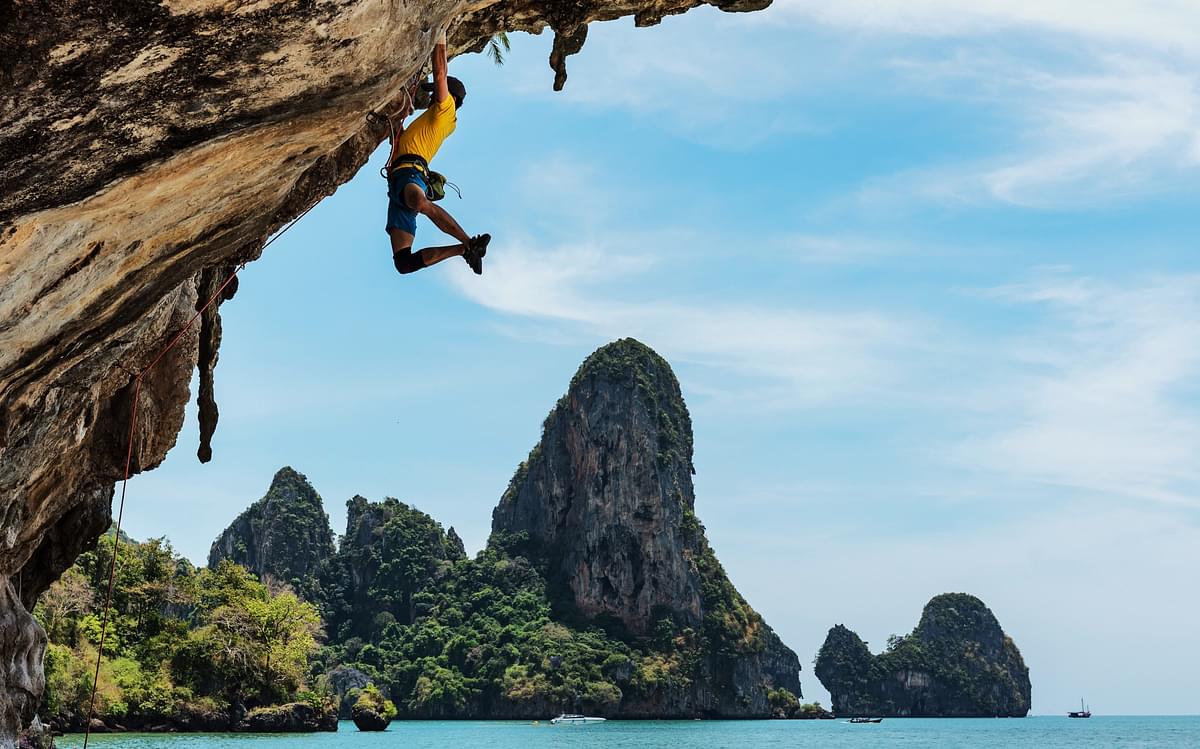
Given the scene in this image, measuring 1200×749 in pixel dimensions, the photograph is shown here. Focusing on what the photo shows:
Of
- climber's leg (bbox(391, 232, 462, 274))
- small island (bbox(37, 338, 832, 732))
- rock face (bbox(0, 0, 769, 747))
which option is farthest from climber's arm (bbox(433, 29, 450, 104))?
small island (bbox(37, 338, 832, 732))

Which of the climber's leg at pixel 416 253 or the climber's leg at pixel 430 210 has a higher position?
the climber's leg at pixel 430 210

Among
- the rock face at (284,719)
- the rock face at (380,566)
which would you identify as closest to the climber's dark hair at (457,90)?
the rock face at (284,719)

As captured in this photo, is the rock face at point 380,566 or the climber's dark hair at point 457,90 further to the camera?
the rock face at point 380,566

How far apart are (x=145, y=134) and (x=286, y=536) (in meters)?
118

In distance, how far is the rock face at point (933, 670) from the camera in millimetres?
139500

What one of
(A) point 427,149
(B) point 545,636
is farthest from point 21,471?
(B) point 545,636

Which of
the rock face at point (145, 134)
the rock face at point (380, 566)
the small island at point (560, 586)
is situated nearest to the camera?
the rock face at point (145, 134)

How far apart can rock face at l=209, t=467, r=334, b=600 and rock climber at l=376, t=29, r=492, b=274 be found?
371ft

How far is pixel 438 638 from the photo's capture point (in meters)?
104

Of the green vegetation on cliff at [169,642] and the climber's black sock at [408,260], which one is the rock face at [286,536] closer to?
the green vegetation on cliff at [169,642]

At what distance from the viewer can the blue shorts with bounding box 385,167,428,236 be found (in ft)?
22.0

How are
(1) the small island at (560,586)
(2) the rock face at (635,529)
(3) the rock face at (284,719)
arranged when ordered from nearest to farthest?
(3) the rock face at (284,719) < (1) the small island at (560,586) < (2) the rock face at (635,529)

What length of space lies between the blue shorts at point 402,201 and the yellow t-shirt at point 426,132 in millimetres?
153

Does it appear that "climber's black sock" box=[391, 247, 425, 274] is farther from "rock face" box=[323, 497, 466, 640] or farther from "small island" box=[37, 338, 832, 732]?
"rock face" box=[323, 497, 466, 640]
